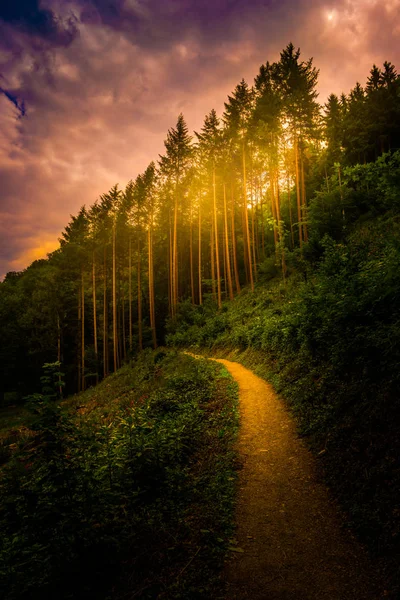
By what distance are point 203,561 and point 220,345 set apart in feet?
54.7

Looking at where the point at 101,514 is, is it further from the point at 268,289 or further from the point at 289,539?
the point at 268,289

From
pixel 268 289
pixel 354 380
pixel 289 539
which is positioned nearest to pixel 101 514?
pixel 289 539

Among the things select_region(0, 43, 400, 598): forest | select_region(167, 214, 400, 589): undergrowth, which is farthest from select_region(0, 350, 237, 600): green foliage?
select_region(167, 214, 400, 589): undergrowth

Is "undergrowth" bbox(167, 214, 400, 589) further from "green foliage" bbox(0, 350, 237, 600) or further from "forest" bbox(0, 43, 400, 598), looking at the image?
"green foliage" bbox(0, 350, 237, 600)

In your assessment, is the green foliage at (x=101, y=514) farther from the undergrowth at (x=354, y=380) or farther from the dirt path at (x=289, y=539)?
the undergrowth at (x=354, y=380)

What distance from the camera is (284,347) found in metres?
11.6

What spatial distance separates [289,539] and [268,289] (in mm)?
21411

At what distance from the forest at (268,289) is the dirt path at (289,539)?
30cm

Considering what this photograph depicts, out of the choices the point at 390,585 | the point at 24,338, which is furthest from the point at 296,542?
the point at 24,338

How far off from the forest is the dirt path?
11.7 inches

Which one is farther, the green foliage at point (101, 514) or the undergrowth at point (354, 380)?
the undergrowth at point (354, 380)

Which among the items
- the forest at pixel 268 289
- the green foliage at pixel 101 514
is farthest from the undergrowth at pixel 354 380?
the green foliage at pixel 101 514

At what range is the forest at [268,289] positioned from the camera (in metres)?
4.51

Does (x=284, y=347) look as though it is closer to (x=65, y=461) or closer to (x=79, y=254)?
(x=65, y=461)
